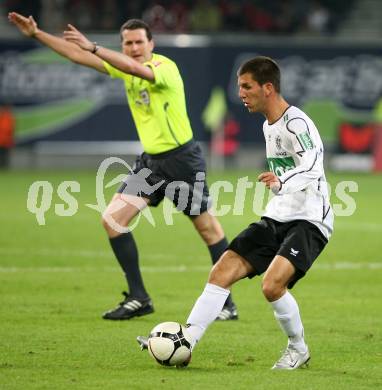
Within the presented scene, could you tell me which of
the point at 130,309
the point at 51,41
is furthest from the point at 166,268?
the point at 51,41

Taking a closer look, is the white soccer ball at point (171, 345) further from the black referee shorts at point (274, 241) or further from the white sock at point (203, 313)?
the black referee shorts at point (274, 241)

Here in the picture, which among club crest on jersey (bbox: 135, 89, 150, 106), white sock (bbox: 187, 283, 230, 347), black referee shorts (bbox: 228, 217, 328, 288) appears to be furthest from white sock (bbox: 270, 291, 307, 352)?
club crest on jersey (bbox: 135, 89, 150, 106)

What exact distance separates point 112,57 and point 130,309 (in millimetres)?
2242

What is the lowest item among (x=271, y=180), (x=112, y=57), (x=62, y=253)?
(x=62, y=253)

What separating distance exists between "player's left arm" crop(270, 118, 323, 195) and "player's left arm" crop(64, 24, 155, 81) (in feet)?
6.09

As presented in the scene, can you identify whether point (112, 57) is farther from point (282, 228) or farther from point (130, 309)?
point (130, 309)

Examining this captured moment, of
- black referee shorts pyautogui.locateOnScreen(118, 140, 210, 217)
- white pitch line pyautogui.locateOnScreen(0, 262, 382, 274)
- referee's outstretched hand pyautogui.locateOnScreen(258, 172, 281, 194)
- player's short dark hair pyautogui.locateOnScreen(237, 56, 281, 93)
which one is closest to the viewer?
referee's outstretched hand pyautogui.locateOnScreen(258, 172, 281, 194)

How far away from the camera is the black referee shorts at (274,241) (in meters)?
7.45

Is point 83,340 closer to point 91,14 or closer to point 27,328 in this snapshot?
point 27,328

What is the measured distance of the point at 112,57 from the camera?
8.77 metres

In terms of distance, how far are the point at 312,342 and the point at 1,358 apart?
237 cm

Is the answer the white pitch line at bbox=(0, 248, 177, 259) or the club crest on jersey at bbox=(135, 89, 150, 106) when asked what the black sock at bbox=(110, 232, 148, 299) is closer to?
the club crest on jersey at bbox=(135, 89, 150, 106)

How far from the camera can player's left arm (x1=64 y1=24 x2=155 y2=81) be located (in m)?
8.48

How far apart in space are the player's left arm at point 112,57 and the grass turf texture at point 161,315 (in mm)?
2040
